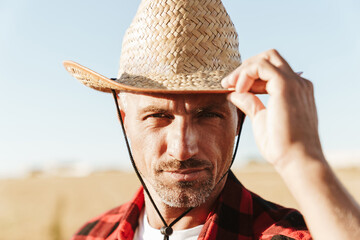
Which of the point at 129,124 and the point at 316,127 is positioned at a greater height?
the point at 316,127

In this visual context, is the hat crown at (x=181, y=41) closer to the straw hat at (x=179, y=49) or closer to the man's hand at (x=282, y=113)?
the straw hat at (x=179, y=49)

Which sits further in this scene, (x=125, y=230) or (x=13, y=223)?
(x=13, y=223)

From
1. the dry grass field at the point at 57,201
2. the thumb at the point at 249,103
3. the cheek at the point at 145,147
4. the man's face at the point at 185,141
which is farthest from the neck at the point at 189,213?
the dry grass field at the point at 57,201

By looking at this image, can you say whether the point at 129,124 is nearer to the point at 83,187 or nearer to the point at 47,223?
the point at 47,223

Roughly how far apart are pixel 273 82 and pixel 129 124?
1.21 meters

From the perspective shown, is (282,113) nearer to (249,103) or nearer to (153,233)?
(249,103)

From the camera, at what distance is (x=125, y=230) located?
9.55ft

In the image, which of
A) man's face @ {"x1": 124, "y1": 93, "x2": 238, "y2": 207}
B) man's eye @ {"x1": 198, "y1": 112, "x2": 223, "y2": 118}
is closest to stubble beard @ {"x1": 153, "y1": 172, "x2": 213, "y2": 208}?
man's face @ {"x1": 124, "y1": 93, "x2": 238, "y2": 207}

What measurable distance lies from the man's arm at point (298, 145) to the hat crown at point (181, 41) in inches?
22.1

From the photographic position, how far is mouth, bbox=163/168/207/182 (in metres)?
2.40

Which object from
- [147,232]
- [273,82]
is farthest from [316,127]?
[147,232]

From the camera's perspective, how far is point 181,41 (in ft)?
7.84

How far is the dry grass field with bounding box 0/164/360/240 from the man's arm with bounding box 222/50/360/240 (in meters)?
11.8

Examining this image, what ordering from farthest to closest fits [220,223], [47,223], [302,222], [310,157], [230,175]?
1. [47,223]
2. [230,175]
3. [220,223]
4. [302,222]
5. [310,157]
